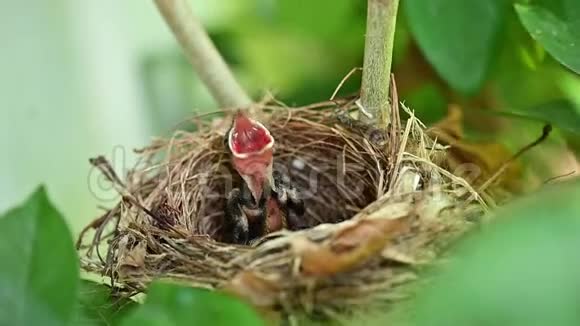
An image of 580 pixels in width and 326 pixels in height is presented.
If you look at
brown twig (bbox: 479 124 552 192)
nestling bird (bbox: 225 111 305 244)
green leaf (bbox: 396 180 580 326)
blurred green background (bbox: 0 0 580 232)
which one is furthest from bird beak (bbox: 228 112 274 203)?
green leaf (bbox: 396 180 580 326)

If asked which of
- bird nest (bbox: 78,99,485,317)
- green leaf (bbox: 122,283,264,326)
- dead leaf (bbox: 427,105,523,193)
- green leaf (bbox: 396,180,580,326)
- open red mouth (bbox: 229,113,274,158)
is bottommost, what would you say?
dead leaf (bbox: 427,105,523,193)

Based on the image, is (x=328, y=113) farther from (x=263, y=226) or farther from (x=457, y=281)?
(x=457, y=281)

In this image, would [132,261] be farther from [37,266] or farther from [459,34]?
[459,34]

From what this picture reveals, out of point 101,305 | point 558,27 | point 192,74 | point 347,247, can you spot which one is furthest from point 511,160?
point 192,74

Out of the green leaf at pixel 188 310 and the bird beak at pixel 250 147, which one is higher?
the green leaf at pixel 188 310

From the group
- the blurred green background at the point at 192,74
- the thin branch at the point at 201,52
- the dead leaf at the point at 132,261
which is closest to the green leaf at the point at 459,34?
the blurred green background at the point at 192,74

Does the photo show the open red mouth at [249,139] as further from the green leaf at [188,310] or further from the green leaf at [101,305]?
the green leaf at [188,310]

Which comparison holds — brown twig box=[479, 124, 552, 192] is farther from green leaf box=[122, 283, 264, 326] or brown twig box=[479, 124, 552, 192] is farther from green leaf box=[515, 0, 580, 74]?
green leaf box=[122, 283, 264, 326]
